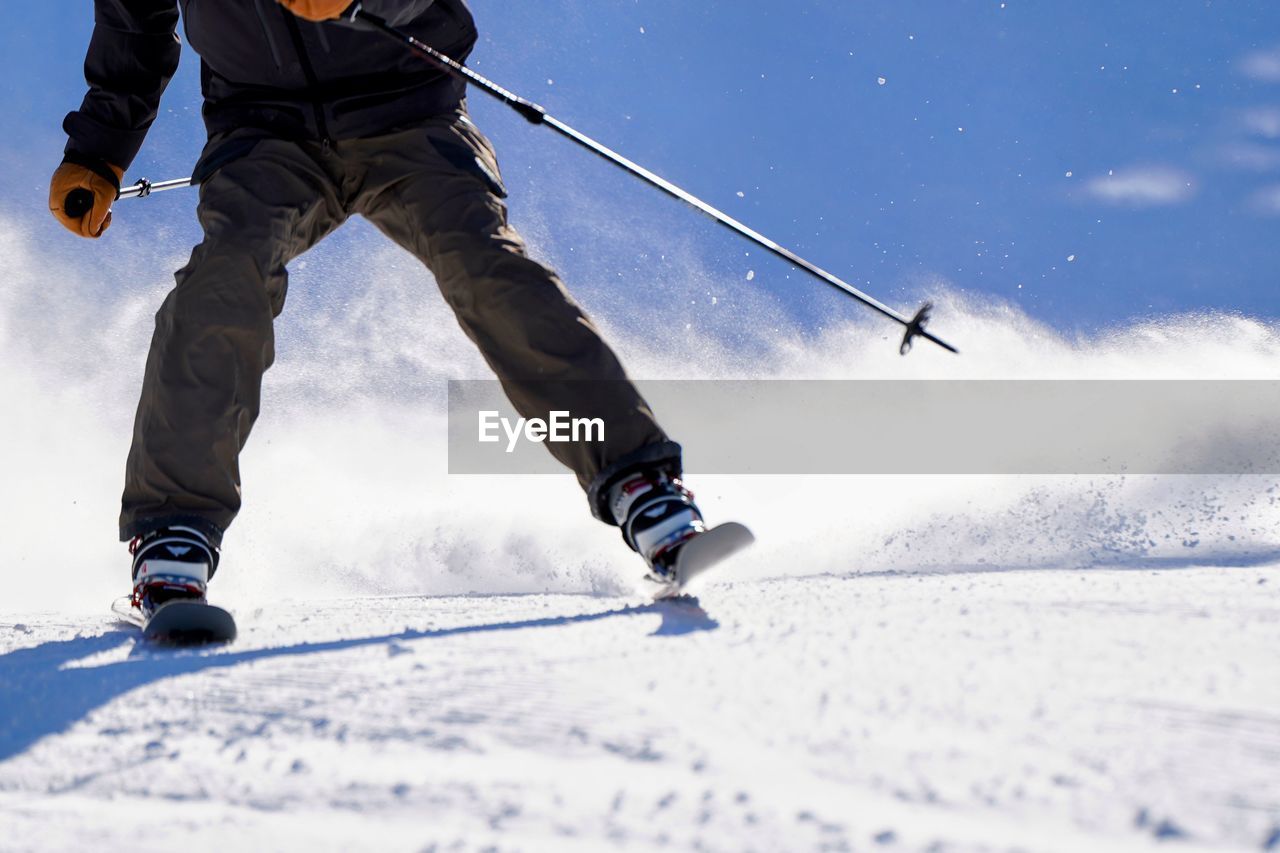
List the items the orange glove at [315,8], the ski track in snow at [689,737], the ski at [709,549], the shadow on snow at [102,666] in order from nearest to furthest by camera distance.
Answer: the ski track in snow at [689,737], the shadow on snow at [102,666], the ski at [709,549], the orange glove at [315,8]

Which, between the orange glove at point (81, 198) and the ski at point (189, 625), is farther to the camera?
the orange glove at point (81, 198)

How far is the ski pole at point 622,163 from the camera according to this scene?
182cm

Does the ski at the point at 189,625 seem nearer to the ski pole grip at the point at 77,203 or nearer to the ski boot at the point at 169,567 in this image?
the ski boot at the point at 169,567

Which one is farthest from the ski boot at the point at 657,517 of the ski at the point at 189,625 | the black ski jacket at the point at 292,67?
the black ski jacket at the point at 292,67

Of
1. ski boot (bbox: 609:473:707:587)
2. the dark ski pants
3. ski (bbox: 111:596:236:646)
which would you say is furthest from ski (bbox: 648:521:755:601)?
ski (bbox: 111:596:236:646)

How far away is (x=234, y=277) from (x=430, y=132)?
1.60 ft

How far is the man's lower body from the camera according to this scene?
1.57 m

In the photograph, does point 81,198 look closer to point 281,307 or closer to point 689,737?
point 281,307

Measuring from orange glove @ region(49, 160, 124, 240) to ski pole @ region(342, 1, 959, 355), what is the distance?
2.25 ft

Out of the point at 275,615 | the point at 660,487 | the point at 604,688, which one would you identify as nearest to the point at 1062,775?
the point at 604,688

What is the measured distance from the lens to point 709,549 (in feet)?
4.87

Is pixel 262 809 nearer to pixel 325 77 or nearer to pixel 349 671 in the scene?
pixel 349 671

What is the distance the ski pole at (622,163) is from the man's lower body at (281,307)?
0.12m

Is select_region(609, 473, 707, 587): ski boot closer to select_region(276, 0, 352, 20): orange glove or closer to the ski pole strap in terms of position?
select_region(276, 0, 352, 20): orange glove
